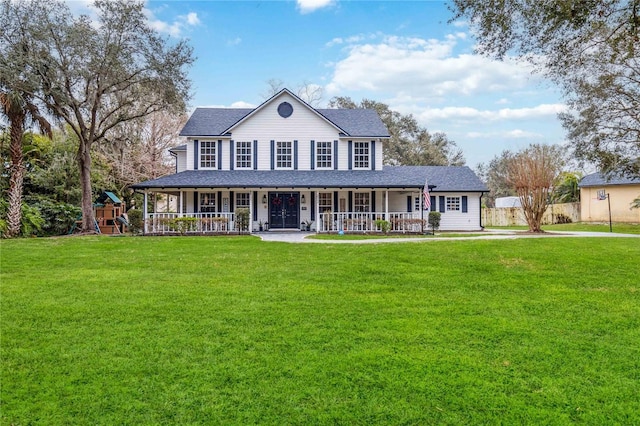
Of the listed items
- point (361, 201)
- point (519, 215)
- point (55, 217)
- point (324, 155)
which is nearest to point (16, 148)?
point (55, 217)

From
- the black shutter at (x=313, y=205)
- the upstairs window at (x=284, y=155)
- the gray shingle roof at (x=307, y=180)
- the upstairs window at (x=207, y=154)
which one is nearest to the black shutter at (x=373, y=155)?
the gray shingle roof at (x=307, y=180)

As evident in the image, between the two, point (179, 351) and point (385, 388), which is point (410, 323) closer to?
point (385, 388)

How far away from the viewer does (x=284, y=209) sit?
22.5 m

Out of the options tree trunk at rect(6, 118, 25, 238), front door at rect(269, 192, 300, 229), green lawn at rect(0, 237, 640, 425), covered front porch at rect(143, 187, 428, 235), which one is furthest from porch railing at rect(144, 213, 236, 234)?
green lawn at rect(0, 237, 640, 425)

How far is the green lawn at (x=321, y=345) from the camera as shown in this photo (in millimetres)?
3568

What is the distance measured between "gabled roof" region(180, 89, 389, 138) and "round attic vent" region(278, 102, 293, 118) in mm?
551

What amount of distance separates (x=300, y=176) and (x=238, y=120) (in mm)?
4877

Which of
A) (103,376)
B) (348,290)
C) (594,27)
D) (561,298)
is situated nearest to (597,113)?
(594,27)

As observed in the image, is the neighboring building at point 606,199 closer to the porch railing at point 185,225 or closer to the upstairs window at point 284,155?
the upstairs window at point 284,155

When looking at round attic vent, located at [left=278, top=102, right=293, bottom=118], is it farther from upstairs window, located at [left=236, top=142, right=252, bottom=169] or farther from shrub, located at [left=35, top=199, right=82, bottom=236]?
shrub, located at [left=35, top=199, right=82, bottom=236]

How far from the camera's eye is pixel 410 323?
225 inches

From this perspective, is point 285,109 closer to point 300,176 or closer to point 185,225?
point 300,176

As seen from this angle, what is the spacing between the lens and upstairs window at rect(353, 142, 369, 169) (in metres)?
23.6

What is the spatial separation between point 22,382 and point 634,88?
26.7 m
